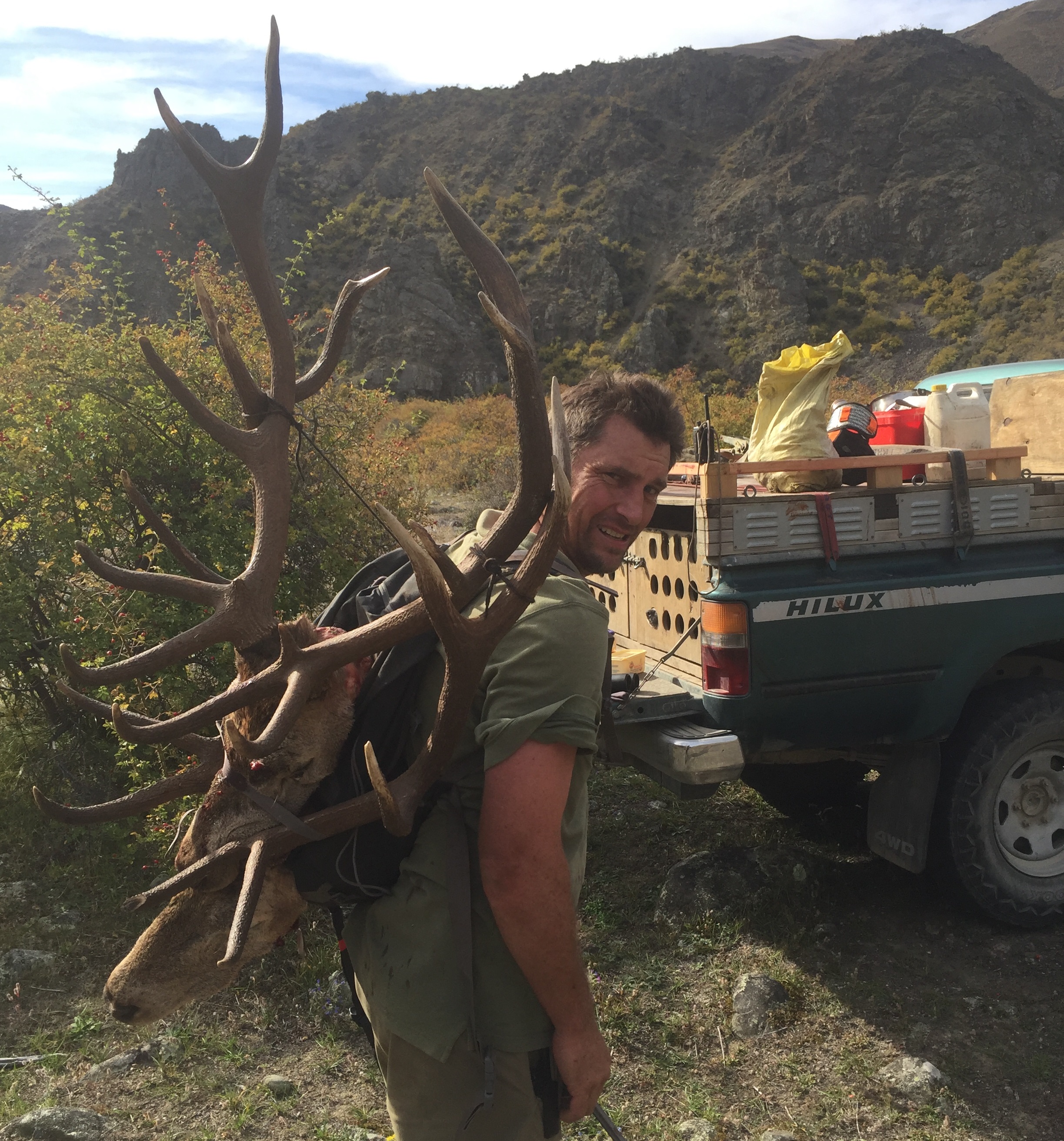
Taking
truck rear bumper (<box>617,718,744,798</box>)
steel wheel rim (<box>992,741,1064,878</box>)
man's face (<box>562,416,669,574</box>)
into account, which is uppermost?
man's face (<box>562,416,669,574</box>)

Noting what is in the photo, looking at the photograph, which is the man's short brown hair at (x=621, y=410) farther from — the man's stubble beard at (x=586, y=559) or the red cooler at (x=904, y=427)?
the red cooler at (x=904, y=427)

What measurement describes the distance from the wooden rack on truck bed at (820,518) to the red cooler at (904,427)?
2.95 ft

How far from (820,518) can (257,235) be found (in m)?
2.37

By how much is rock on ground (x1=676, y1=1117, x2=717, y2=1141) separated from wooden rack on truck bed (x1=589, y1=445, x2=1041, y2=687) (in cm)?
162

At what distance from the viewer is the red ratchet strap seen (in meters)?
3.61

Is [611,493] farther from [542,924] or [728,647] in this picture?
[728,647]

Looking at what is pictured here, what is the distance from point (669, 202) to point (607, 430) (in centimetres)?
6218

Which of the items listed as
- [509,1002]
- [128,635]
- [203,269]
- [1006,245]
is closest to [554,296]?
[1006,245]

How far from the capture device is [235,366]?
196 cm

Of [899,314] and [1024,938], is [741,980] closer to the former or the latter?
[1024,938]

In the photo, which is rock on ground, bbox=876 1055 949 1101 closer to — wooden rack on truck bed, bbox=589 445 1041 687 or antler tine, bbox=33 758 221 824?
wooden rack on truck bed, bbox=589 445 1041 687

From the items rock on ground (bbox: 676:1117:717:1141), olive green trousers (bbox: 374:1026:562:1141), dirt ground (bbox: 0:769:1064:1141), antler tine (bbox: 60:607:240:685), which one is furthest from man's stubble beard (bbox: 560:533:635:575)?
rock on ground (bbox: 676:1117:717:1141)

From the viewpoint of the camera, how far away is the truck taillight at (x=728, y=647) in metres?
3.53

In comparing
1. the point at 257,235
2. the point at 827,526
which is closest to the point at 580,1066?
the point at 257,235
